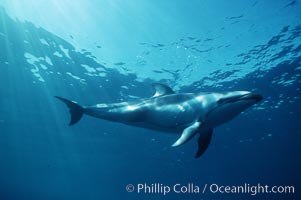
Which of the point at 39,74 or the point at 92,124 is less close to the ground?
the point at 39,74

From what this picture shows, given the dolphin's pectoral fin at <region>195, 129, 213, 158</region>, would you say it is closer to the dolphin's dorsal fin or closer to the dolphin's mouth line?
the dolphin's mouth line

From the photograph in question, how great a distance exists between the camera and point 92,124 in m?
29.0

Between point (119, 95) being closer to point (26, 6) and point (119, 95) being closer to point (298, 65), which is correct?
point (26, 6)

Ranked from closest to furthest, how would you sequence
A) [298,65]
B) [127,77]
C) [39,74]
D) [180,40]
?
1. [180,40]
2. [298,65]
3. [127,77]
4. [39,74]

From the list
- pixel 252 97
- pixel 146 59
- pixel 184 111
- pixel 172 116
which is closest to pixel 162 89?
pixel 172 116

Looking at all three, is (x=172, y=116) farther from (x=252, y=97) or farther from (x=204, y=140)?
(x=252, y=97)

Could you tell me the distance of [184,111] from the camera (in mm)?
6621

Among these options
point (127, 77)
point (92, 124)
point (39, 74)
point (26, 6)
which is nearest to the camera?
point (26, 6)

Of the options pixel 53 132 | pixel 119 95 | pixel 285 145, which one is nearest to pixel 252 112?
pixel 119 95

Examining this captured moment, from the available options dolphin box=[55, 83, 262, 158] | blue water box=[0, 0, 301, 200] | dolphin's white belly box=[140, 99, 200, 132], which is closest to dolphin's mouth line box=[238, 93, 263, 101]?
dolphin box=[55, 83, 262, 158]

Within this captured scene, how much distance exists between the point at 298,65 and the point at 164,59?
8.71m

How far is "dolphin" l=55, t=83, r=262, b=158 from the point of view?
19.6 ft

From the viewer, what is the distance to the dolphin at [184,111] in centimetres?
596

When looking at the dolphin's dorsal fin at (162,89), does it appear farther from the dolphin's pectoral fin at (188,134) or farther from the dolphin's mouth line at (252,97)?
the dolphin's mouth line at (252,97)
